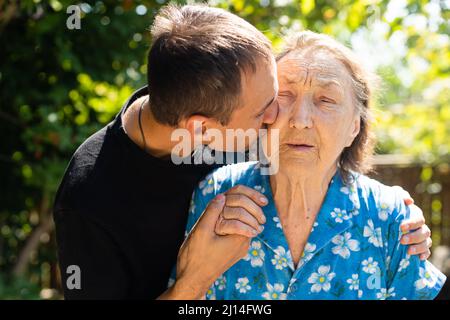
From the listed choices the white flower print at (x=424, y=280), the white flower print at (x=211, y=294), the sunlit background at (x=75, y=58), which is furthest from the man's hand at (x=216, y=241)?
the sunlit background at (x=75, y=58)

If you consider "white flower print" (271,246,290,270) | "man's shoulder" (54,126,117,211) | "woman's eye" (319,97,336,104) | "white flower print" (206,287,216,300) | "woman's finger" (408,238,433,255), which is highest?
"woman's eye" (319,97,336,104)

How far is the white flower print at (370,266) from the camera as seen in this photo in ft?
6.99

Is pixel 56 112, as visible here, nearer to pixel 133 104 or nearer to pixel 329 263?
pixel 133 104

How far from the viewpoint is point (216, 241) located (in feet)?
6.79

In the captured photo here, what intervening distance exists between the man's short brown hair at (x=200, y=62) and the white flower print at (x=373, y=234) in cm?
65

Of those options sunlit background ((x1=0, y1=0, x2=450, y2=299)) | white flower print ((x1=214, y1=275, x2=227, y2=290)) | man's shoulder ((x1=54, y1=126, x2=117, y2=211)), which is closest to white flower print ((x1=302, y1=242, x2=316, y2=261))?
white flower print ((x1=214, y1=275, x2=227, y2=290))

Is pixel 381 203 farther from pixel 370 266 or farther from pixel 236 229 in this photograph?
pixel 236 229

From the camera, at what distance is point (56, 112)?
3783mm

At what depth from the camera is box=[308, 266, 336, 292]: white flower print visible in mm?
2139

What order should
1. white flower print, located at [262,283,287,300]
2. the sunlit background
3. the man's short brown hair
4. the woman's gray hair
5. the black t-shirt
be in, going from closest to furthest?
the man's short brown hair → the black t-shirt → white flower print, located at [262,283,287,300] → the woman's gray hair → the sunlit background

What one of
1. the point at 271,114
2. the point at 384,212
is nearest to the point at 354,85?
the point at 271,114

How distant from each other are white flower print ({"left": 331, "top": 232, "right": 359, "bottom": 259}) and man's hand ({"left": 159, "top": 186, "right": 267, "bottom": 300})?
0.96 feet

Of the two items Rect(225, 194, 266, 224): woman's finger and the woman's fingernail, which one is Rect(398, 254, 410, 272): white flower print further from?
the woman's fingernail

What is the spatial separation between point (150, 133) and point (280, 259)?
653mm
